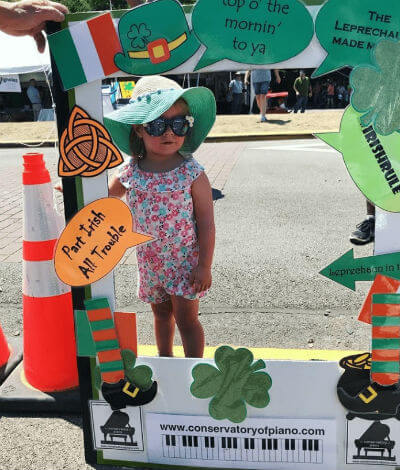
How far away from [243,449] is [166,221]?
0.92 metres

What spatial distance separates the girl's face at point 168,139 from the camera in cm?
195

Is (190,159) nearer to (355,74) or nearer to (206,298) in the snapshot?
(355,74)

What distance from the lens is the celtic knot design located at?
71.6 inches

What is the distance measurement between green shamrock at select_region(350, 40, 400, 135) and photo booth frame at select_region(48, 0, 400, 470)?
0.32 metres

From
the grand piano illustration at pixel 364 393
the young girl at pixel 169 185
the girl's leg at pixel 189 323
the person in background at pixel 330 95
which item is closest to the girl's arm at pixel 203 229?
the young girl at pixel 169 185

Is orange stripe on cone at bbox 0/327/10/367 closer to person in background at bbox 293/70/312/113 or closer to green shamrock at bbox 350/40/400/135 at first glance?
green shamrock at bbox 350/40/400/135

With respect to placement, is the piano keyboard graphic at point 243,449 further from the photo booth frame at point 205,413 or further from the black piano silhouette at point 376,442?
the black piano silhouette at point 376,442

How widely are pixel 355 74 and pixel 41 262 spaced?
5.28 feet

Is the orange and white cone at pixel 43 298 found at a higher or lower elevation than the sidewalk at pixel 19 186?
higher

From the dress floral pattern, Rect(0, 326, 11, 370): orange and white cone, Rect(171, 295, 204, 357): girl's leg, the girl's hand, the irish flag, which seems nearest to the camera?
the irish flag

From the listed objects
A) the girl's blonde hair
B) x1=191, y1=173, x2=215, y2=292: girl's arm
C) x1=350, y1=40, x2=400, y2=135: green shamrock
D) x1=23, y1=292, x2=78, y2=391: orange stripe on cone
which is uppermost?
x1=350, y1=40, x2=400, y2=135: green shamrock

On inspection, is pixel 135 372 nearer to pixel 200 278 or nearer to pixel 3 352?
pixel 200 278

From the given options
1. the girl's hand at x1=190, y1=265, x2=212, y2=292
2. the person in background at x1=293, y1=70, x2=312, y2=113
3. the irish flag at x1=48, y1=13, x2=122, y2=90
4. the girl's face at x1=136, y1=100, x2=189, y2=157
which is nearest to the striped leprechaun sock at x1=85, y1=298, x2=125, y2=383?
the girl's hand at x1=190, y1=265, x2=212, y2=292

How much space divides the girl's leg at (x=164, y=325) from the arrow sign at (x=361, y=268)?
873mm
